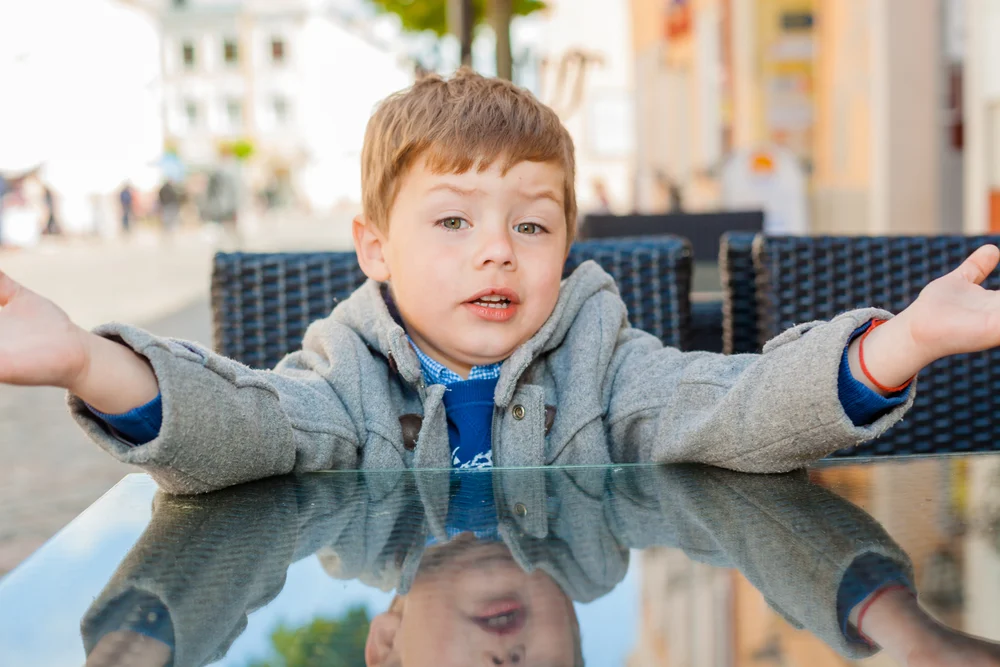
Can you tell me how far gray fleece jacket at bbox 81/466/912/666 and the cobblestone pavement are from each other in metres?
2.52

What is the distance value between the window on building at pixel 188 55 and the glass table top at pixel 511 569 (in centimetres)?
7218

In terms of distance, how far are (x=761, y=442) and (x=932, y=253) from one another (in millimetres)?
912

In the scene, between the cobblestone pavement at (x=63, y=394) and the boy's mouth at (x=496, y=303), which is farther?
the cobblestone pavement at (x=63, y=394)

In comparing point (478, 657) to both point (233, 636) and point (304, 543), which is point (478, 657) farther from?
point (304, 543)

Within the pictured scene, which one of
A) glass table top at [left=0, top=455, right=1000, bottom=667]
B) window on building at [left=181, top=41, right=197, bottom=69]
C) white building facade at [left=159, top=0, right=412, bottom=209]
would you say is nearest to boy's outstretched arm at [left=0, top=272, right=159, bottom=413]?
glass table top at [left=0, top=455, right=1000, bottom=667]

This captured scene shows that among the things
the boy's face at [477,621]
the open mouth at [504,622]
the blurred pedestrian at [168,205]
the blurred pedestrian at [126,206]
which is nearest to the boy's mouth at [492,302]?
the boy's face at [477,621]

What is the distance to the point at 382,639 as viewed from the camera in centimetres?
73

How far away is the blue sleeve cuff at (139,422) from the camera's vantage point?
1.20m

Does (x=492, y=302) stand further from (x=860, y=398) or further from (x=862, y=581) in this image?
(x=862, y=581)

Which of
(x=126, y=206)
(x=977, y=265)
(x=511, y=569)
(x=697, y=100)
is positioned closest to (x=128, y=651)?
(x=511, y=569)

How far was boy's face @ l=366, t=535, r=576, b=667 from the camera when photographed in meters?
0.70

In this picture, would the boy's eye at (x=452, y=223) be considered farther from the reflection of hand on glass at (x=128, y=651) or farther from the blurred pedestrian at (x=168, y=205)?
the blurred pedestrian at (x=168, y=205)

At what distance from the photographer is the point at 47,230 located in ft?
88.2

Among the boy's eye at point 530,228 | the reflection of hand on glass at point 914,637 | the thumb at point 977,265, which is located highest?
the boy's eye at point 530,228
